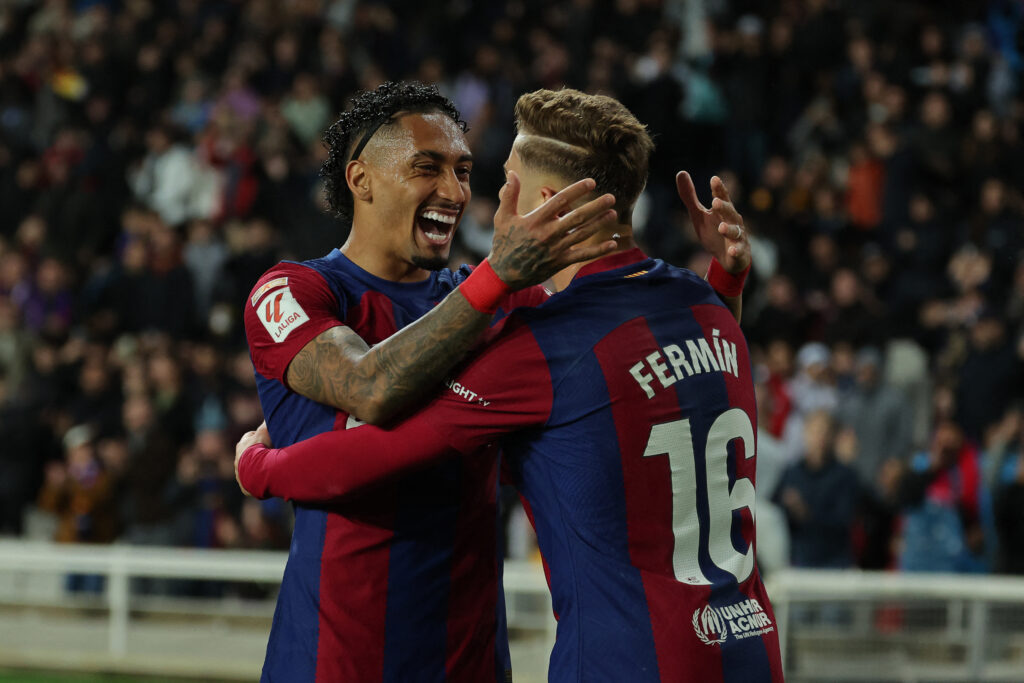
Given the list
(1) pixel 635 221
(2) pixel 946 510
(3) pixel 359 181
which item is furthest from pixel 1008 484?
(3) pixel 359 181

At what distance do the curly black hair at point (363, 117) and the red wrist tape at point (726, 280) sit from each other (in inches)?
29.5

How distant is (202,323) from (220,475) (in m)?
2.63

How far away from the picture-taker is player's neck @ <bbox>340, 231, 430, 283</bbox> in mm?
3305

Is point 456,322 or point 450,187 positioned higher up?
point 450,187

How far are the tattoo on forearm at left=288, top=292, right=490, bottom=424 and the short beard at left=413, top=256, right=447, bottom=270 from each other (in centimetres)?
50

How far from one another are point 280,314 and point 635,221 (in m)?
7.44

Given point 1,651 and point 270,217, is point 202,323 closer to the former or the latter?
point 270,217

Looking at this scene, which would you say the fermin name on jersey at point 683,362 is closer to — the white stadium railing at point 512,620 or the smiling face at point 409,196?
the smiling face at point 409,196

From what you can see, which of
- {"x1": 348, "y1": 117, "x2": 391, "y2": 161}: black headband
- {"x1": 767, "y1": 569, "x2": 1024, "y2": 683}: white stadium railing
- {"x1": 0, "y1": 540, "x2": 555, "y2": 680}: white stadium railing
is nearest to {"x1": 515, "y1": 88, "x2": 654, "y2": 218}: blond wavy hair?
{"x1": 348, "y1": 117, "x2": 391, "y2": 161}: black headband

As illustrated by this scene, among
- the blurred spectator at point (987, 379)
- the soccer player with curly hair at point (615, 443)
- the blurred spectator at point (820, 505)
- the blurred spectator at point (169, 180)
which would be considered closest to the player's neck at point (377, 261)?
the soccer player with curly hair at point (615, 443)

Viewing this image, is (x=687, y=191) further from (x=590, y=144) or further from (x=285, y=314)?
(x=285, y=314)

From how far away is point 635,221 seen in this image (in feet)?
33.5

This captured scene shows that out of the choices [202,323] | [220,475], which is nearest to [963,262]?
[220,475]

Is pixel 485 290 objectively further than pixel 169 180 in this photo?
No
